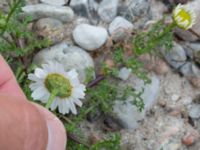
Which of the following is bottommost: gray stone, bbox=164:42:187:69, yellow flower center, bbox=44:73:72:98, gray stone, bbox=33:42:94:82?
gray stone, bbox=164:42:187:69

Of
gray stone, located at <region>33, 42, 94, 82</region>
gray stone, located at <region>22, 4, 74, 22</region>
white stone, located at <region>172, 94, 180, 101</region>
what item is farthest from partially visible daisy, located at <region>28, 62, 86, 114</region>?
white stone, located at <region>172, 94, 180, 101</region>

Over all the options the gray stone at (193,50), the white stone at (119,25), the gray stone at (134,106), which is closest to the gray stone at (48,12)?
the white stone at (119,25)

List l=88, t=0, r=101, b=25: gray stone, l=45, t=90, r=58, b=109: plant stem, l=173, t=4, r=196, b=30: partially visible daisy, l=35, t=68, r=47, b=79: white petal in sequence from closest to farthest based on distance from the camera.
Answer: l=45, t=90, r=58, b=109: plant stem → l=35, t=68, r=47, b=79: white petal → l=173, t=4, r=196, b=30: partially visible daisy → l=88, t=0, r=101, b=25: gray stone

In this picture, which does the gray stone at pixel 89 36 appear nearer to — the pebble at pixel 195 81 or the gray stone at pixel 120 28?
the gray stone at pixel 120 28

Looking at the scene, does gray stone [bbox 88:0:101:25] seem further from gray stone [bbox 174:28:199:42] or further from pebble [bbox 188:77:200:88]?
pebble [bbox 188:77:200:88]

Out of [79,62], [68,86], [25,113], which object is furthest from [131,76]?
[25,113]

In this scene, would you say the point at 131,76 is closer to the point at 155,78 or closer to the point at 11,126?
the point at 155,78

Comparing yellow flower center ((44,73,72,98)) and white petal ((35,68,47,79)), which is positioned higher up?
white petal ((35,68,47,79))

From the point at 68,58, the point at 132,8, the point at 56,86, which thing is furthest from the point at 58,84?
the point at 132,8
